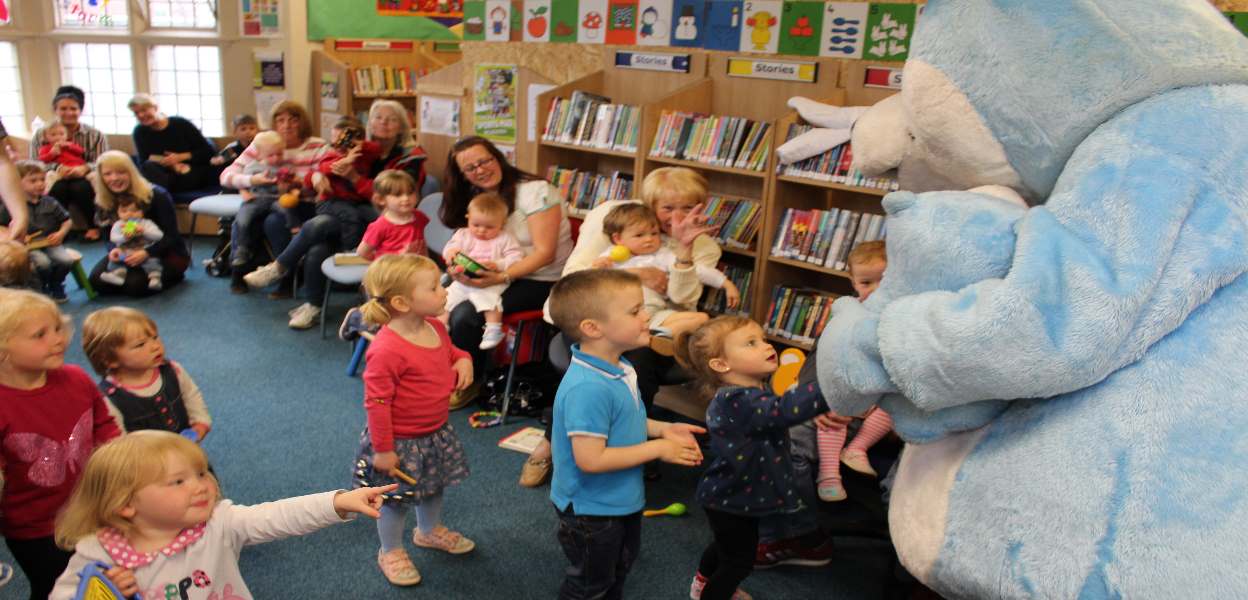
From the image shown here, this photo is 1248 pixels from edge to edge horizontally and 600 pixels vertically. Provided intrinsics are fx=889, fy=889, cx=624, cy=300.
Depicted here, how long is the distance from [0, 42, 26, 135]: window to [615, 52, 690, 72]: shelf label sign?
245 inches

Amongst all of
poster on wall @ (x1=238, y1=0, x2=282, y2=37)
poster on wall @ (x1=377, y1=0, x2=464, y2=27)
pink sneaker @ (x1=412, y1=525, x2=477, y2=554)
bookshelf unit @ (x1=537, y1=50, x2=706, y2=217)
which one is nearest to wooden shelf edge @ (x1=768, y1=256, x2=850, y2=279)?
bookshelf unit @ (x1=537, y1=50, x2=706, y2=217)

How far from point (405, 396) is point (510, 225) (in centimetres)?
176

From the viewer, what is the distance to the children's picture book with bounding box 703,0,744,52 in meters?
4.32

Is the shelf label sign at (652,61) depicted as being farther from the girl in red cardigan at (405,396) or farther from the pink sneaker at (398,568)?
the pink sneaker at (398,568)

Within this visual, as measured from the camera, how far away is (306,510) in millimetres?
1729

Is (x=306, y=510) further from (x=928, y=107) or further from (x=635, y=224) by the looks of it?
(x=635, y=224)

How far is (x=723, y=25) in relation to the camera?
4.38m

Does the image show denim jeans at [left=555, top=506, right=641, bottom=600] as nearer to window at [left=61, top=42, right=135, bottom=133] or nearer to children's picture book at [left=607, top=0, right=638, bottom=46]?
children's picture book at [left=607, top=0, right=638, bottom=46]

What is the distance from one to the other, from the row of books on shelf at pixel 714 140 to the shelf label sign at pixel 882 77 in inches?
18.7

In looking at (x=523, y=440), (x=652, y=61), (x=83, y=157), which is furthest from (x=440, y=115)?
(x=83, y=157)

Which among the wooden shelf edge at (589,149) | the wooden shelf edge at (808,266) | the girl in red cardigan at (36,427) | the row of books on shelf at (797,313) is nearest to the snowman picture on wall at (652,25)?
the wooden shelf edge at (589,149)

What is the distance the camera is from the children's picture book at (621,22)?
473 centimetres

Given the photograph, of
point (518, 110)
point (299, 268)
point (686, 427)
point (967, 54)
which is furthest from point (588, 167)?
point (967, 54)

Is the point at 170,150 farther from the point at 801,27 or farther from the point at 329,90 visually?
the point at 801,27
